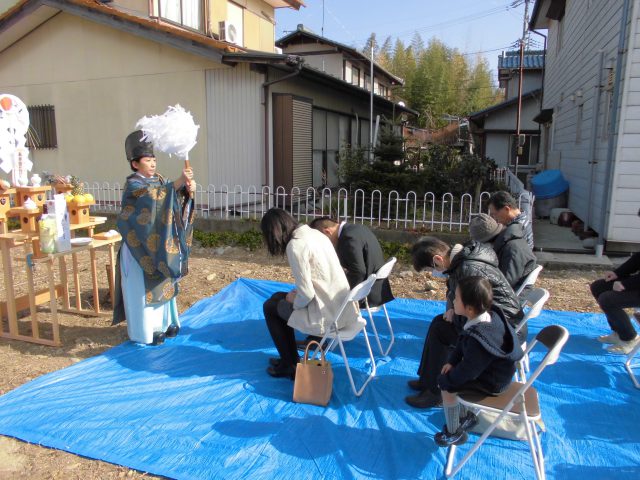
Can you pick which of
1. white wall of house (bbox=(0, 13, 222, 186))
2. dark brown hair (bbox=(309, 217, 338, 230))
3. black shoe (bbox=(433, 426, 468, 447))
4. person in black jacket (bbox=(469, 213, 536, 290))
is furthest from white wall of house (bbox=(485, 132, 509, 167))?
black shoe (bbox=(433, 426, 468, 447))

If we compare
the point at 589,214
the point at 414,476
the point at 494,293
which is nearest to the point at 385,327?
the point at 494,293

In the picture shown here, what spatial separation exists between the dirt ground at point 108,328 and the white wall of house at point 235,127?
1711 mm

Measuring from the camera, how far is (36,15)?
9.56m

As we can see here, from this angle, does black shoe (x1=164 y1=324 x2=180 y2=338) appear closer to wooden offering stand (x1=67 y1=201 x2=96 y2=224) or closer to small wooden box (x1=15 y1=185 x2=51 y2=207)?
wooden offering stand (x1=67 y1=201 x2=96 y2=224)

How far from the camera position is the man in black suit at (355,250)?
3623 mm

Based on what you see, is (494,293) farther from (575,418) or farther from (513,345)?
(575,418)

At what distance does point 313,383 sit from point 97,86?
8.91 metres

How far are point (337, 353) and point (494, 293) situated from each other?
5.12 ft

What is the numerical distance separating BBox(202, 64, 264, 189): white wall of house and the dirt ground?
1.71 meters

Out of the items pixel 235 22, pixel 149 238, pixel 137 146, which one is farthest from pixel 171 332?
pixel 235 22

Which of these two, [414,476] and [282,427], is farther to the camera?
[282,427]

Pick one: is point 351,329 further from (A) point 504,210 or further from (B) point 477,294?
(A) point 504,210

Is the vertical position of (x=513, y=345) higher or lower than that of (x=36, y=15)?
lower

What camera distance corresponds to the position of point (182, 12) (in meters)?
11.0
